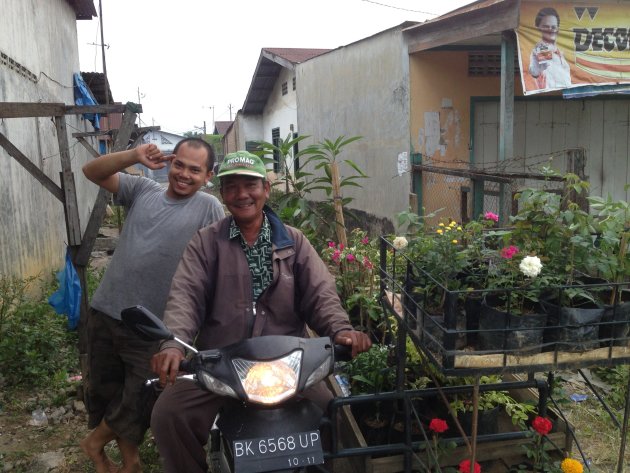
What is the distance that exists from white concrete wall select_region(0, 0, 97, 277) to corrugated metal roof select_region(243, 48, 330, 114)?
6721mm

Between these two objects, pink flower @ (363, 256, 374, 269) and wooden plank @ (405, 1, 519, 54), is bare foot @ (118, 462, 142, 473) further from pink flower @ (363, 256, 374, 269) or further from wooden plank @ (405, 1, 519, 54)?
wooden plank @ (405, 1, 519, 54)

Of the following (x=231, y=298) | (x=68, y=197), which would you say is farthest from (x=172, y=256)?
(x=68, y=197)

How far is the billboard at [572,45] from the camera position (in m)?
6.78

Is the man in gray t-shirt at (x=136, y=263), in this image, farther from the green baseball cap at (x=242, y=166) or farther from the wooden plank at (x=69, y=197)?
the wooden plank at (x=69, y=197)

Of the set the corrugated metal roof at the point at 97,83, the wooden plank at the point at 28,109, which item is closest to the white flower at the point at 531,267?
the wooden plank at the point at 28,109

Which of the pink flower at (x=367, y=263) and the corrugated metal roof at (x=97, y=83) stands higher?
the corrugated metal roof at (x=97, y=83)

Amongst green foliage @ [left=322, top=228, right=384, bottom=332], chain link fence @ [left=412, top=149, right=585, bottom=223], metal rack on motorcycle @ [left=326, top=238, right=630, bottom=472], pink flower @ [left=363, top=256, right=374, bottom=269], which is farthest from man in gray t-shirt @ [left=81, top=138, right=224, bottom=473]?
chain link fence @ [left=412, top=149, right=585, bottom=223]

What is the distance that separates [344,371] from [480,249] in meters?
1.35

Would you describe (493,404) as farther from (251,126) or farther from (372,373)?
(251,126)

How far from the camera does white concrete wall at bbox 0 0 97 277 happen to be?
574 centimetres

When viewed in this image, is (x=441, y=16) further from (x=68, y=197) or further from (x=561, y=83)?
(x=68, y=197)

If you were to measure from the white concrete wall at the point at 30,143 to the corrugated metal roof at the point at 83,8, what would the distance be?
8.27ft

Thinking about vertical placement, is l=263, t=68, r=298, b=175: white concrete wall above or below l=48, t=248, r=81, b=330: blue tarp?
above

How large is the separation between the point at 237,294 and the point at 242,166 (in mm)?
525
